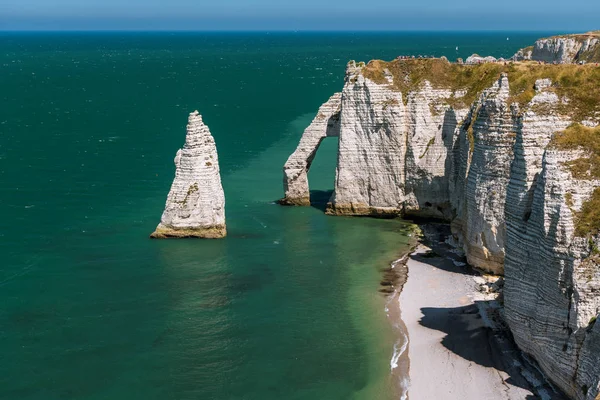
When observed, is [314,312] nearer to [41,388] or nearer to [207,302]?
[207,302]

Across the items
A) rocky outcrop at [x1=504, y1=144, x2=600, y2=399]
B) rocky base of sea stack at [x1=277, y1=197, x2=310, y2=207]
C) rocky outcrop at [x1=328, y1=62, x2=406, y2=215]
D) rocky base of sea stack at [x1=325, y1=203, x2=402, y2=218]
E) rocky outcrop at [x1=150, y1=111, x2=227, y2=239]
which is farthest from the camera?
rocky base of sea stack at [x1=277, y1=197, x2=310, y2=207]

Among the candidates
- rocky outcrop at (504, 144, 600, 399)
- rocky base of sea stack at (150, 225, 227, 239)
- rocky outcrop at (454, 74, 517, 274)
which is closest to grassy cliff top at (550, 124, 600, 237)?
rocky outcrop at (504, 144, 600, 399)

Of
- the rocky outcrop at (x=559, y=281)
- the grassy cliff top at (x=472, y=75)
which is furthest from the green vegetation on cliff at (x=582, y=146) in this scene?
the grassy cliff top at (x=472, y=75)

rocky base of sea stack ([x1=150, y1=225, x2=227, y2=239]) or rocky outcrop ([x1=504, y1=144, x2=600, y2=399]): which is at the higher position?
rocky outcrop ([x1=504, y1=144, x2=600, y2=399])

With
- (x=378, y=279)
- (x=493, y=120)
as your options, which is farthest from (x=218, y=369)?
(x=493, y=120)

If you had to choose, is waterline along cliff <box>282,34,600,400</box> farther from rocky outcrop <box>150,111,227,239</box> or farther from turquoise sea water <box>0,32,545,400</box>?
rocky outcrop <box>150,111,227,239</box>

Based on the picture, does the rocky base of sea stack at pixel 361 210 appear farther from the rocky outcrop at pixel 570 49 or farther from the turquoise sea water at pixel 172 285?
the rocky outcrop at pixel 570 49
